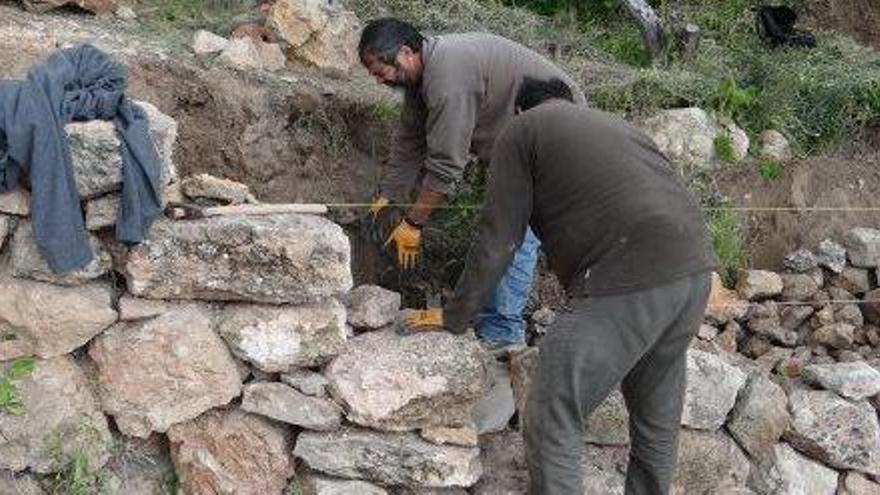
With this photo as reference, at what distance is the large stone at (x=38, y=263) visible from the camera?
379cm

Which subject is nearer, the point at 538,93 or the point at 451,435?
the point at 538,93

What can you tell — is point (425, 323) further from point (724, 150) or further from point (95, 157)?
point (724, 150)

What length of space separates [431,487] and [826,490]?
179cm

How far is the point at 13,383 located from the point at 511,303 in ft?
6.52

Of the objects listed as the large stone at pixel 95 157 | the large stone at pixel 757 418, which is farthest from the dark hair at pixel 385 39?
the large stone at pixel 757 418

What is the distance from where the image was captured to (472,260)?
3.66 metres

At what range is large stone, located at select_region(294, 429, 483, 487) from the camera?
4.06m

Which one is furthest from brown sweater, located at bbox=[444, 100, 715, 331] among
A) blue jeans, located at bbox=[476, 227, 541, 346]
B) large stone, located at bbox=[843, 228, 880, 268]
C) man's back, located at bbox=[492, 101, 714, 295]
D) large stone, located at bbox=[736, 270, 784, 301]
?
large stone, located at bbox=[843, 228, 880, 268]

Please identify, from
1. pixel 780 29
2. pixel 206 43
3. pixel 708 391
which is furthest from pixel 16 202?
pixel 780 29

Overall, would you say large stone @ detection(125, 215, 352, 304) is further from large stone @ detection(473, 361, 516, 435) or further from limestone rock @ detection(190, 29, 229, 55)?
limestone rock @ detection(190, 29, 229, 55)

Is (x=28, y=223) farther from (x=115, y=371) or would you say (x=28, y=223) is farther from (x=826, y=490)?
(x=826, y=490)

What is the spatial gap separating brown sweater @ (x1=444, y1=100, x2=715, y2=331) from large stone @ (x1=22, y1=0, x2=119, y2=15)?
2.96 metres

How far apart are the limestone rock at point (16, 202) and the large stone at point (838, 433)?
326 cm

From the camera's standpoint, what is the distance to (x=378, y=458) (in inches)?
160
